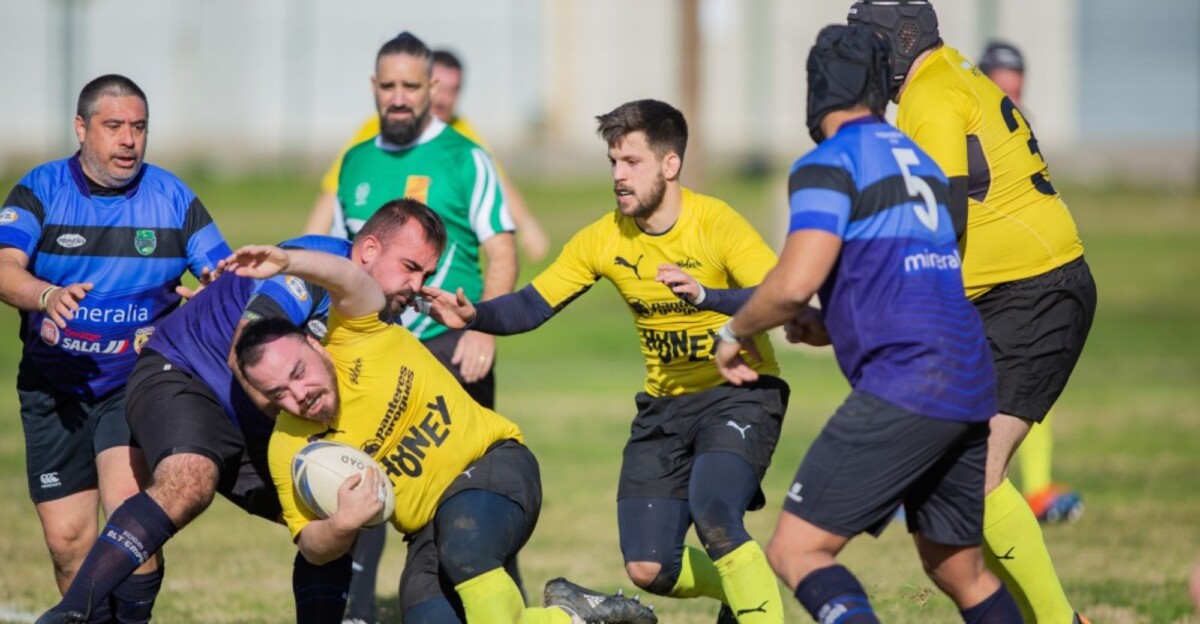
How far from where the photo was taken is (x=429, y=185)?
25.0ft

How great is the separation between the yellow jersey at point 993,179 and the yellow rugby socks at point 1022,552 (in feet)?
2.73

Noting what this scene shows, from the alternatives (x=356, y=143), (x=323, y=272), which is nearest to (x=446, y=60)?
(x=356, y=143)

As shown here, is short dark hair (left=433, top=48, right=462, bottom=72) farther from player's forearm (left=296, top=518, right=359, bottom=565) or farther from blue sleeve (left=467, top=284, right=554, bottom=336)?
player's forearm (left=296, top=518, right=359, bottom=565)

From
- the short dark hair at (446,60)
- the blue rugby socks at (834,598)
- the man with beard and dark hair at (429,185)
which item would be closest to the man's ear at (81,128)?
the man with beard and dark hair at (429,185)

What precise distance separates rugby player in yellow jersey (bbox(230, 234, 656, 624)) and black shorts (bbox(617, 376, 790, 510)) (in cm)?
60

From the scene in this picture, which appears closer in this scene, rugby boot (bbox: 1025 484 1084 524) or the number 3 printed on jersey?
the number 3 printed on jersey

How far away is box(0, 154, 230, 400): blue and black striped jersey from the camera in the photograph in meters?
6.13

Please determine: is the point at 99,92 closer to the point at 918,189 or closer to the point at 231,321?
the point at 231,321

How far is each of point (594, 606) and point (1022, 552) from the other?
1.69 m

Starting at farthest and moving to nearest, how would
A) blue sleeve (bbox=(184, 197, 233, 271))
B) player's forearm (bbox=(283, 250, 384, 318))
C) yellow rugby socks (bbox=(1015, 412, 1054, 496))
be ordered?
yellow rugby socks (bbox=(1015, 412, 1054, 496))
blue sleeve (bbox=(184, 197, 233, 271))
player's forearm (bbox=(283, 250, 384, 318))

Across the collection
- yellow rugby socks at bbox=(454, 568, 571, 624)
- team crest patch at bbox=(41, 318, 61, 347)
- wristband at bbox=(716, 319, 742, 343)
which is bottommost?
yellow rugby socks at bbox=(454, 568, 571, 624)

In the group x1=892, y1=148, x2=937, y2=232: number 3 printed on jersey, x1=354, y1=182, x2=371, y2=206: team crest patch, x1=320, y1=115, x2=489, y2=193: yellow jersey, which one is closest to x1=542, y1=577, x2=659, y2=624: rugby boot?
x1=892, y1=148, x2=937, y2=232: number 3 printed on jersey

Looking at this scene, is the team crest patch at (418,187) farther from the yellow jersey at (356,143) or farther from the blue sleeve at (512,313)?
the blue sleeve at (512,313)

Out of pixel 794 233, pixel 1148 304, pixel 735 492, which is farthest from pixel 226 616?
pixel 1148 304
